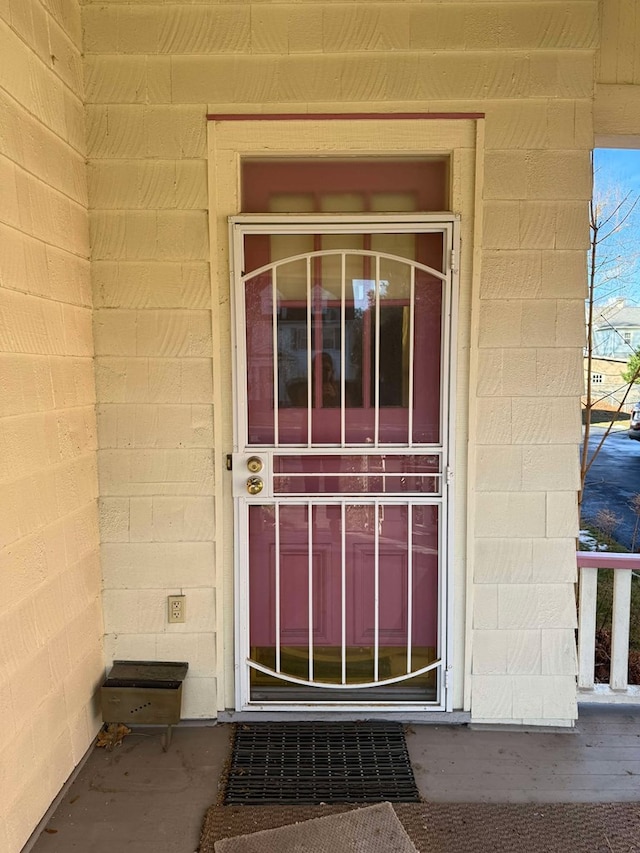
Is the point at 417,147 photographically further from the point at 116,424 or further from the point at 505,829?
the point at 505,829

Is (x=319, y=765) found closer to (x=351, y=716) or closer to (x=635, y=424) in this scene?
(x=351, y=716)

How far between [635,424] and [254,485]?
6.97 ft

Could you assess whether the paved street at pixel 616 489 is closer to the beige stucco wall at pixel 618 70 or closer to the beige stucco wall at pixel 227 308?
the beige stucco wall at pixel 227 308

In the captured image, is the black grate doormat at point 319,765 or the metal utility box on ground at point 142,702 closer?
the black grate doormat at point 319,765

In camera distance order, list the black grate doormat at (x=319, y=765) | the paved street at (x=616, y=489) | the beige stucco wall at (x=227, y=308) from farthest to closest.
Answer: the paved street at (x=616, y=489), the beige stucco wall at (x=227, y=308), the black grate doormat at (x=319, y=765)

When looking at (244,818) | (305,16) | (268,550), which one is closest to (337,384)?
(268,550)

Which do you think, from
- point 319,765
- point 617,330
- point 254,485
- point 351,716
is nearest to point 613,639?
point 351,716

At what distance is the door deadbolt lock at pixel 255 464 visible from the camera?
2.32 meters

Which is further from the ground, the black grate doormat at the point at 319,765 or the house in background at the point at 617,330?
the house in background at the point at 617,330

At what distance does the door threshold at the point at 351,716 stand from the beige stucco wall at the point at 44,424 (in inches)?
22.8

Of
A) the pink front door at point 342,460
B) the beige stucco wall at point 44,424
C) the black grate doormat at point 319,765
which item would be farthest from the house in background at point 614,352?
the beige stucco wall at point 44,424

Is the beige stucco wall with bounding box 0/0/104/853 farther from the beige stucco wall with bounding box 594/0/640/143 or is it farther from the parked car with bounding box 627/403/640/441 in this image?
the parked car with bounding box 627/403/640/441

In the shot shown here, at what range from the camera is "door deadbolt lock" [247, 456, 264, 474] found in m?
2.32

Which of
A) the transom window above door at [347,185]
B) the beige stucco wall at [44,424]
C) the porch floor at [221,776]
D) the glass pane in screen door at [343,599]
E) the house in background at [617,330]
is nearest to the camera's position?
the beige stucco wall at [44,424]
